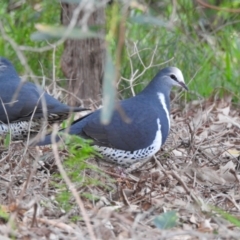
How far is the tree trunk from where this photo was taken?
704 centimetres

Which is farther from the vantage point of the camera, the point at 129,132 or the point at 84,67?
the point at 84,67

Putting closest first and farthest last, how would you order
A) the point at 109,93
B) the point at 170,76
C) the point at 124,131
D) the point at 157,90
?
1. the point at 109,93
2. the point at 124,131
3. the point at 157,90
4. the point at 170,76

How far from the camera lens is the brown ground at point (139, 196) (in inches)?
144

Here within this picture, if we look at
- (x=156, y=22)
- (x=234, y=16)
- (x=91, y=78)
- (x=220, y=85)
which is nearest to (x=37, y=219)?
(x=156, y=22)

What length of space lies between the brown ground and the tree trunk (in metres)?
1.07

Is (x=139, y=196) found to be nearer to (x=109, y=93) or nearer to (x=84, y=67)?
(x=109, y=93)

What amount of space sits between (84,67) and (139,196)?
2.75m

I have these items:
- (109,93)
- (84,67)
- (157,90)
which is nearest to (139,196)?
(157,90)

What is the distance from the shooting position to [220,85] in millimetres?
7746

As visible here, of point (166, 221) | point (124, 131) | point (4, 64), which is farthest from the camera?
point (4, 64)

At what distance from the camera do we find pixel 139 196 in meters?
4.54

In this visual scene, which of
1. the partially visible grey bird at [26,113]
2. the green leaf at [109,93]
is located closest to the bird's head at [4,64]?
the partially visible grey bird at [26,113]

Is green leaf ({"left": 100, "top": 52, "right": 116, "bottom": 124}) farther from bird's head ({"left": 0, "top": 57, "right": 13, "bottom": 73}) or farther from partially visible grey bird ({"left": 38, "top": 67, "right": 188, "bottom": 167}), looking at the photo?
bird's head ({"left": 0, "top": 57, "right": 13, "bottom": 73})

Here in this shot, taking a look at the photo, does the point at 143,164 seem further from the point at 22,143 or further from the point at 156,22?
the point at 156,22
